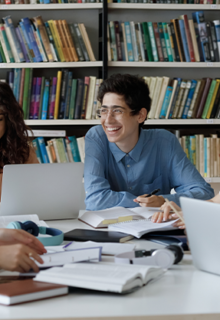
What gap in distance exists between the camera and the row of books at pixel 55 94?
9.16ft

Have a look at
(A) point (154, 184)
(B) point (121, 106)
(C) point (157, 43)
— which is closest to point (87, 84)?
(C) point (157, 43)

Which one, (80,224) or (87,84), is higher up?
(87,84)

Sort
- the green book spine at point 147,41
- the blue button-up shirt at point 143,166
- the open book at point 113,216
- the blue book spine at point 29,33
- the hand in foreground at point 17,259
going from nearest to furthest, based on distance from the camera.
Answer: the hand in foreground at point 17,259 → the open book at point 113,216 → the blue button-up shirt at point 143,166 → the blue book spine at point 29,33 → the green book spine at point 147,41

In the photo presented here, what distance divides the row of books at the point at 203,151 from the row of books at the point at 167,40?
1.92 feet

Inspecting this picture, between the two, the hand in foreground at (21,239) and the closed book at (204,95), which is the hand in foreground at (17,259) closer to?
the hand in foreground at (21,239)

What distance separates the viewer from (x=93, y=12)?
302 cm

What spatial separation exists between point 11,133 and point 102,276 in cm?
154

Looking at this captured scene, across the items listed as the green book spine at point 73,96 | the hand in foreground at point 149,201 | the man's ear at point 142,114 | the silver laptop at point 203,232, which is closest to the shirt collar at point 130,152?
the man's ear at point 142,114

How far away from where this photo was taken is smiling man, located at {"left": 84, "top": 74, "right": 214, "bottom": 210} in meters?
2.00

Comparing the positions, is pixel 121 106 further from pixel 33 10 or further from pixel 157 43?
pixel 33 10

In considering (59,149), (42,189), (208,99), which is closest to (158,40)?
(208,99)

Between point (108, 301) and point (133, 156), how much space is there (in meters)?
1.32

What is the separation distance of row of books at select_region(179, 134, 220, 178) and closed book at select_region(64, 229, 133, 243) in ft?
5.98

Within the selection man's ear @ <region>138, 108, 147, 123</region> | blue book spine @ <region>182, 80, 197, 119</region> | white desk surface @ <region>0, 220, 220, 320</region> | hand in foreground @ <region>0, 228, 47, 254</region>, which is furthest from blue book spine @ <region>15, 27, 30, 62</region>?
white desk surface @ <region>0, 220, 220, 320</region>
